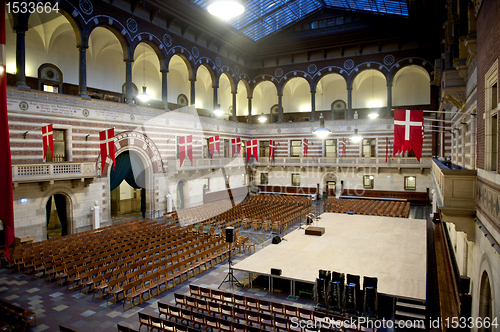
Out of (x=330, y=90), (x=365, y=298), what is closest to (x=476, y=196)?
(x=365, y=298)

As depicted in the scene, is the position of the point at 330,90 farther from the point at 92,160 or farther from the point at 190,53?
the point at 92,160

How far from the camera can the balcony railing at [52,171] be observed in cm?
1538

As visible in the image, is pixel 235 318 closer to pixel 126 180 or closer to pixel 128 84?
pixel 126 180

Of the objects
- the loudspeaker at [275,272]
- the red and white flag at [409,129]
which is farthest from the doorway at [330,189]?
the loudspeaker at [275,272]

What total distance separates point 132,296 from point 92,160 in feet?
42.3

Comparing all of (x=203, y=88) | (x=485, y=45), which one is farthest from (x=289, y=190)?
(x=485, y=45)

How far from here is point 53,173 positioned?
16.8 metres

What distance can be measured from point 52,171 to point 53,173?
0.44 ft

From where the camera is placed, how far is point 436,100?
2970 centimetres

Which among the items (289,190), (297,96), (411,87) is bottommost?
(289,190)

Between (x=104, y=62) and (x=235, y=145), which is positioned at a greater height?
(x=104, y=62)

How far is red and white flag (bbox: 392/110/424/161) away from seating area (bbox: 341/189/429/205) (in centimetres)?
2295

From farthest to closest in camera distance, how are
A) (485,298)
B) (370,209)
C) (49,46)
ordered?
(370,209) < (49,46) < (485,298)

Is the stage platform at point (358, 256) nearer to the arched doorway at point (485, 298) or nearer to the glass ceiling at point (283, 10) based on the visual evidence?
the arched doorway at point (485, 298)
